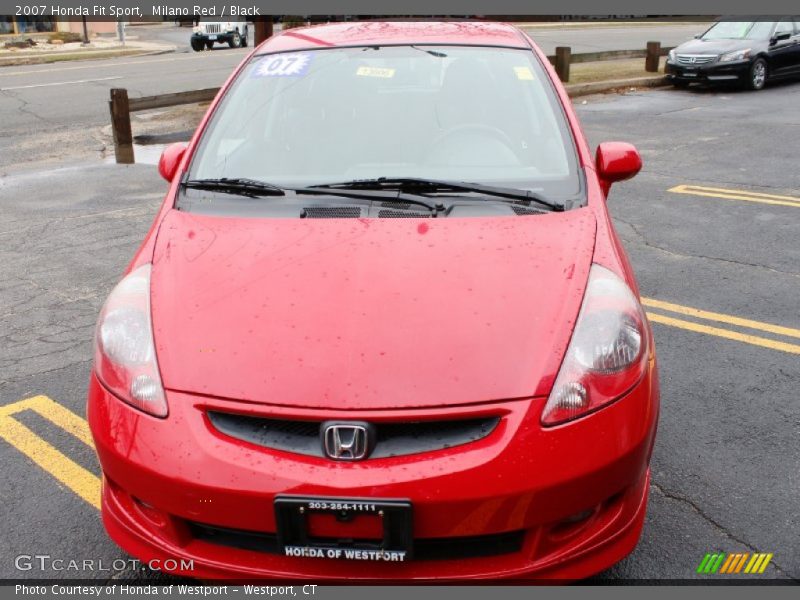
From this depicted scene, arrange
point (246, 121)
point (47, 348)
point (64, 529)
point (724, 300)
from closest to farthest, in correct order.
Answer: point (64, 529) < point (246, 121) < point (47, 348) < point (724, 300)

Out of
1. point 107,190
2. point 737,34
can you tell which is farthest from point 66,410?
point 737,34

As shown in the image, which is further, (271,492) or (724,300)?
(724,300)

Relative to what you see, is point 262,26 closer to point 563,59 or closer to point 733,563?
point 563,59

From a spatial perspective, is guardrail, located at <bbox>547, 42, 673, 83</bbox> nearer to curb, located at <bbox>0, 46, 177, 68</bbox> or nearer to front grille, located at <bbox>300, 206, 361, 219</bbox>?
front grille, located at <bbox>300, 206, 361, 219</bbox>

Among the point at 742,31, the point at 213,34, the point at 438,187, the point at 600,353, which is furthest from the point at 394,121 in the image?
the point at 213,34

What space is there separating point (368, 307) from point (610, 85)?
1520 centimetres

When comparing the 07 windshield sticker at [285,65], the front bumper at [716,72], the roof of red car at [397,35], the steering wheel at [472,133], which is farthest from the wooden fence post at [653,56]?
the steering wheel at [472,133]

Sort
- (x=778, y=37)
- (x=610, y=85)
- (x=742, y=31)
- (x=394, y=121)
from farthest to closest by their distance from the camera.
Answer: (x=742, y=31)
(x=778, y=37)
(x=610, y=85)
(x=394, y=121)

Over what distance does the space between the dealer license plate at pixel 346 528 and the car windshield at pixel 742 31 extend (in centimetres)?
1717

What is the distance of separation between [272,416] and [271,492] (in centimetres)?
20

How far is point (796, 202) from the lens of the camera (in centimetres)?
738

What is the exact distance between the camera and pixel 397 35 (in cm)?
393

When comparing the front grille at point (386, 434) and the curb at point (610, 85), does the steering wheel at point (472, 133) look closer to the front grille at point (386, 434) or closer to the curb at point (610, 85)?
the front grille at point (386, 434)
